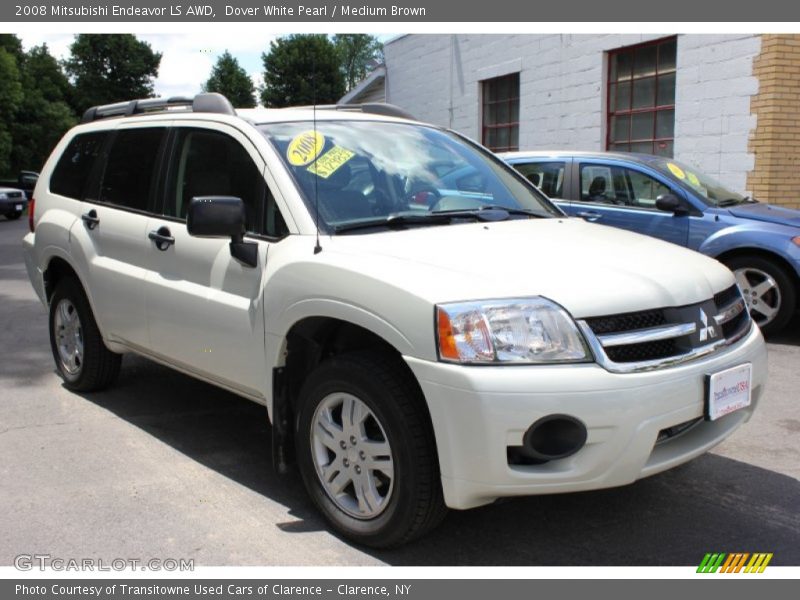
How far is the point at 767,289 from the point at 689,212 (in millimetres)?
998

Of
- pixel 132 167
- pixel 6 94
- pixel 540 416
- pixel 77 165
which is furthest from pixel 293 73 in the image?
pixel 540 416

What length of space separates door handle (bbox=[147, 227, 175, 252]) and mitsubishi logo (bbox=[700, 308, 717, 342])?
106 inches

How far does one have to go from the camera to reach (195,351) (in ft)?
13.8

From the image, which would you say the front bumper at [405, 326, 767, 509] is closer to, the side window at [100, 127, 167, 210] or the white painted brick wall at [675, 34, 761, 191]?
the side window at [100, 127, 167, 210]

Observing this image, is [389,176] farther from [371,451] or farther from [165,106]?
[165,106]

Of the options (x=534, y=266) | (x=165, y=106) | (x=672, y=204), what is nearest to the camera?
(x=534, y=266)

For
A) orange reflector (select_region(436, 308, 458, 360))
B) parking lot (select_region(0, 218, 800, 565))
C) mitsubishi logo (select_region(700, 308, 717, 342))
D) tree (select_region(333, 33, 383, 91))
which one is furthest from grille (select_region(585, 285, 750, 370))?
tree (select_region(333, 33, 383, 91))

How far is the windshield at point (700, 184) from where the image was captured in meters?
7.77

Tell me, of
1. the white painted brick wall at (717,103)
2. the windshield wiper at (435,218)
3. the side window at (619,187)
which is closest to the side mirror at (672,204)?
the side window at (619,187)

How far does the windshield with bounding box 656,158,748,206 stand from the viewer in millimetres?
7773

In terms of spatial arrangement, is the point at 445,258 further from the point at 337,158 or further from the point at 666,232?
the point at 666,232

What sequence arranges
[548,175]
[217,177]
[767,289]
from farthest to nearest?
[548,175] → [767,289] → [217,177]

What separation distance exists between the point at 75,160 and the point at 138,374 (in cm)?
165

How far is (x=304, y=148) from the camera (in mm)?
3971
